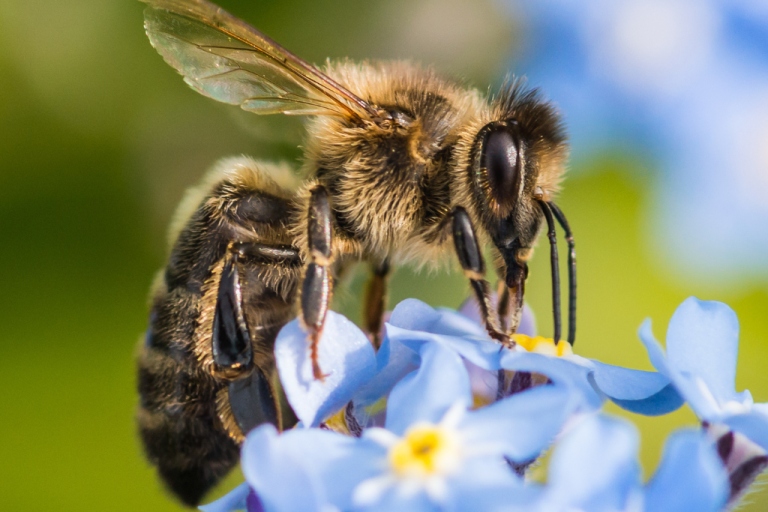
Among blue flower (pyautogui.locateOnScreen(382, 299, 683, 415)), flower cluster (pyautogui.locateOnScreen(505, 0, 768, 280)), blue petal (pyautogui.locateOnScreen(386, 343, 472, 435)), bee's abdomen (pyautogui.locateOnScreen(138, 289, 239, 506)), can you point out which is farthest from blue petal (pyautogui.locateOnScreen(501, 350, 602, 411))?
flower cluster (pyautogui.locateOnScreen(505, 0, 768, 280))

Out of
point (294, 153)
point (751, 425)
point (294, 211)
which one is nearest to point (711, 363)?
point (751, 425)

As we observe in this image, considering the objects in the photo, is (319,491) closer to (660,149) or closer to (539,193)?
(539,193)

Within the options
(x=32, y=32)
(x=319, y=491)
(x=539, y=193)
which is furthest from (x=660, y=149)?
(x=319, y=491)

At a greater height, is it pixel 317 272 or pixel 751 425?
pixel 317 272

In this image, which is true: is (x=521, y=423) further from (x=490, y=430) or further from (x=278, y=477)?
(x=278, y=477)

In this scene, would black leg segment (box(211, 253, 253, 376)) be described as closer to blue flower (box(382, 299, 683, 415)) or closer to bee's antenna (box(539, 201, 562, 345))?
blue flower (box(382, 299, 683, 415))
